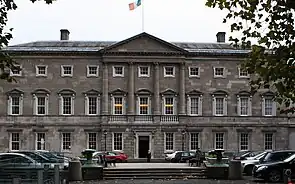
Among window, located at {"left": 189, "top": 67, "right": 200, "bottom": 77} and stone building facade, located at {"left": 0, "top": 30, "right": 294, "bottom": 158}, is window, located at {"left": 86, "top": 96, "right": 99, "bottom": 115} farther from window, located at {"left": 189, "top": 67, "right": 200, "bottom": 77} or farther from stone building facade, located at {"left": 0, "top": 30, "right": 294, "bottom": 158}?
window, located at {"left": 189, "top": 67, "right": 200, "bottom": 77}

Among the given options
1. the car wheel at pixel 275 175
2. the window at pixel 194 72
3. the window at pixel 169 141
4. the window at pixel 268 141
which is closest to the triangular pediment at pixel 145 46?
the window at pixel 194 72

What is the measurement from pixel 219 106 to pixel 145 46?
35.5 feet

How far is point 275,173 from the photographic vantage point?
100 ft

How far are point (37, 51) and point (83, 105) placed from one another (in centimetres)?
794

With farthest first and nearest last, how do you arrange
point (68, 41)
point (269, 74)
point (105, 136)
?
point (68, 41) < point (105, 136) < point (269, 74)

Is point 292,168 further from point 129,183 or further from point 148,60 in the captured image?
point 148,60

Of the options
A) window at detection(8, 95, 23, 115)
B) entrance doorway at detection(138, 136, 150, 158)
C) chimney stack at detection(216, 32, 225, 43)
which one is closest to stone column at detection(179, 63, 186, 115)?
entrance doorway at detection(138, 136, 150, 158)

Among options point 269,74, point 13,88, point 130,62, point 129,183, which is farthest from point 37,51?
point 269,74

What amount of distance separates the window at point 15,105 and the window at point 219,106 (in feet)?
71.3

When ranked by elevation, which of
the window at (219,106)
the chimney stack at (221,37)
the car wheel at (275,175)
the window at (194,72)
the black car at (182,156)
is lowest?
the black car at (182,156)

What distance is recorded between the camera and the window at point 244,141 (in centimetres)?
6588

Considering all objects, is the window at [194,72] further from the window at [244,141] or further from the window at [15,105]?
the window at [15,105]

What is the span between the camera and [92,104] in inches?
2581

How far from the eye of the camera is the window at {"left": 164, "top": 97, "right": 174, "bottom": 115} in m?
65.7
